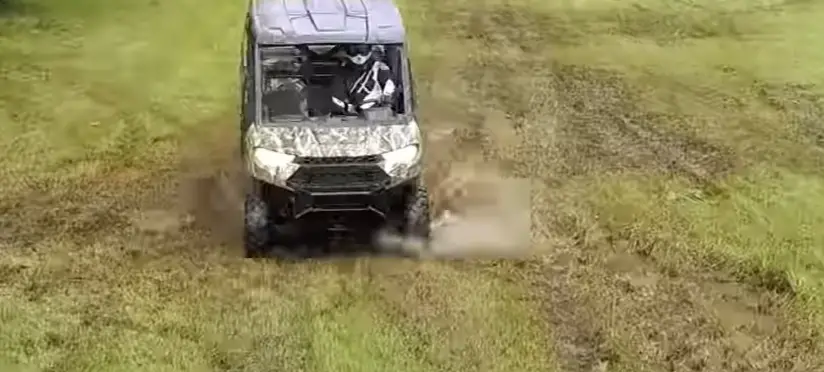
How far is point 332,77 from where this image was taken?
466 inches

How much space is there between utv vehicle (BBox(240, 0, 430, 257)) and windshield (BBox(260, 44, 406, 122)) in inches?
0.4

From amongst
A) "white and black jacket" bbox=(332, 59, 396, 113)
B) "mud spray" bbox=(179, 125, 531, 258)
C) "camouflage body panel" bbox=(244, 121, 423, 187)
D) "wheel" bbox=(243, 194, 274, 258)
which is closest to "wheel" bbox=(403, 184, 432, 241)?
"mud spray" bbox=(179, 125, 531, 258)

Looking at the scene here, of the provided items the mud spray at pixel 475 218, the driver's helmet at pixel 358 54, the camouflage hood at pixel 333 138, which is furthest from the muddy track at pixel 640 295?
the driver's helmet at pixel 358 54

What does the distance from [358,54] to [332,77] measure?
13.8 inches

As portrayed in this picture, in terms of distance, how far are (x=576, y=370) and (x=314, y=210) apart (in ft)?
9.59

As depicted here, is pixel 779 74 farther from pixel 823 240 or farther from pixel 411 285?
pixel 411 285

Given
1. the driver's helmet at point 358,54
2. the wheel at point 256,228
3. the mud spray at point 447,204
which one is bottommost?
the mud spray at point 447,204

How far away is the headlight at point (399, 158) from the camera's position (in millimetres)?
11297

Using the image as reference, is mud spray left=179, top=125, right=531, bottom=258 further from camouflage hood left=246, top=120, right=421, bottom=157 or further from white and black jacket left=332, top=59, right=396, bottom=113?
white and black jacket left=332, top=59, right=396, bottom=113

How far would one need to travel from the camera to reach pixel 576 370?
1014cm

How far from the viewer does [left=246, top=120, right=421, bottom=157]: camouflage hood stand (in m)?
11.2

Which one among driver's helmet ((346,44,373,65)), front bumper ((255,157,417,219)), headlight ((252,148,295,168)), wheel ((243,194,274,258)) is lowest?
wheel ((243,194,274,258))

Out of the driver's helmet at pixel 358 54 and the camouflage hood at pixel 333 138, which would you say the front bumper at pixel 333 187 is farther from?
the driver's helmet at pixel 358 54

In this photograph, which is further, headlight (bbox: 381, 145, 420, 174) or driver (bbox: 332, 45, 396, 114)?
driver (bbox: 332, 45, 396, 114)
